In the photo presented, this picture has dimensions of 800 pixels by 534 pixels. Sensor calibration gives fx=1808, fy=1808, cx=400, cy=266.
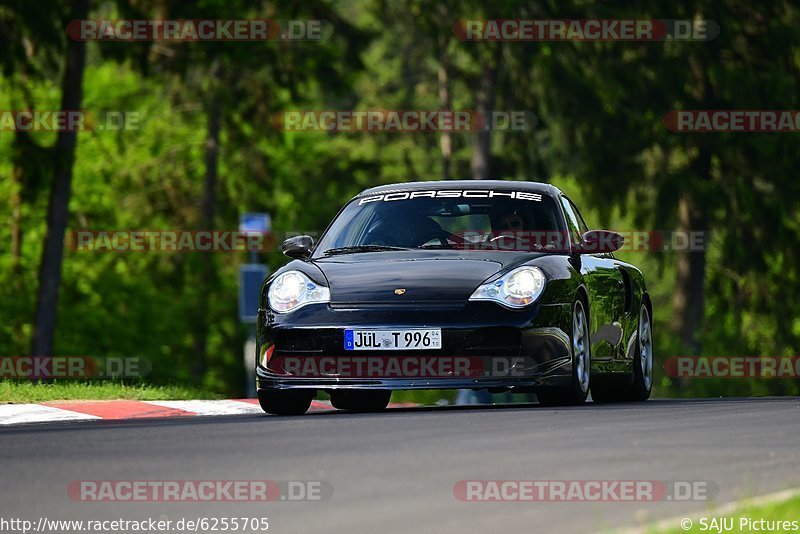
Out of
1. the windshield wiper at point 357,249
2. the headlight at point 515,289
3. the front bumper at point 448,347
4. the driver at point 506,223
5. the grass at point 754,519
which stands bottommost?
the grass at point 754,519

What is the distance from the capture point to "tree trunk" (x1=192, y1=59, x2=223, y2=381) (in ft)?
134

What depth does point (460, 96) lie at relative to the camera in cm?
5253

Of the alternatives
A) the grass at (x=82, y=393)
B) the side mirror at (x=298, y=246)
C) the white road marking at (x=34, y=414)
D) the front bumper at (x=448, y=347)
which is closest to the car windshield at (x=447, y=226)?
the side mirror at (x=298, y=246)

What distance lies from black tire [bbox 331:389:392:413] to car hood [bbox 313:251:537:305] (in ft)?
6.34

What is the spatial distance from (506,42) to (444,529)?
30213 mm

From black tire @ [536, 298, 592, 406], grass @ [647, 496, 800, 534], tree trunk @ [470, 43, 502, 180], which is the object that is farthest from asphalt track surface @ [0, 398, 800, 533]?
tree trunk @ [470, 43, 502, 180]

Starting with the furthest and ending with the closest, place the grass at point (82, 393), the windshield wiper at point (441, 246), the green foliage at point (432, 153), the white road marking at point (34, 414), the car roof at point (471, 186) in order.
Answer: the green foliage at point (432, 153) → the grass at point (82, 393) → the car roof at point (471, 186) → the windshield wiper at point (441, 246) → the white road marking at point (34, 414)

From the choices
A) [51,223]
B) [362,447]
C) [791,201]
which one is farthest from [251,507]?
[791,201]

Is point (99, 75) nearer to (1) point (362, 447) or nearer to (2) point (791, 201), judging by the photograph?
(2) point (791, 201)

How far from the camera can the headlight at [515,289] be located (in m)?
12.0

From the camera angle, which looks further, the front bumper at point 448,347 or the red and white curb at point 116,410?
the red and white curb at point 116,410

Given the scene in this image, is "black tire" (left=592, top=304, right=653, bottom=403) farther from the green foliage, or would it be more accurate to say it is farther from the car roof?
the green foliage

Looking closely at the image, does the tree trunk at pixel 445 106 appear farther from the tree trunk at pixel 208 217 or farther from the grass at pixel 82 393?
the grass at pixel 82 393

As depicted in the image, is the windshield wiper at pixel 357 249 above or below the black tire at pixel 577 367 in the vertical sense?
above
